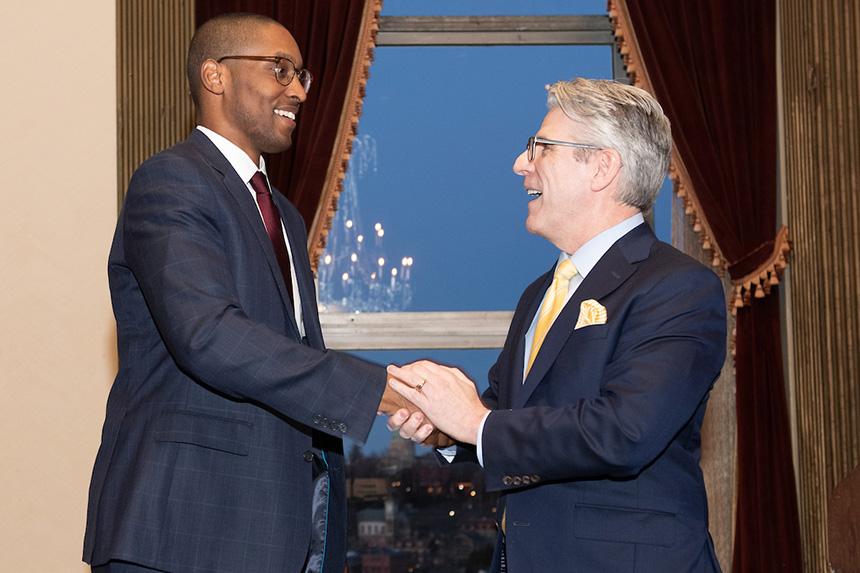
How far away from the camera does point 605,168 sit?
2.49 meters

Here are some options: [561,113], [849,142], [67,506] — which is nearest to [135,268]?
[561,113]

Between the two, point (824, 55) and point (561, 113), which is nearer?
point (561, 113)

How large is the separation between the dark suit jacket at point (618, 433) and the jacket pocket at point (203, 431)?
538mm

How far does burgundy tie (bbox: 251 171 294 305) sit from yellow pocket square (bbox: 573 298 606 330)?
2.37 ft

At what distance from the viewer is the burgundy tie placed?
106 inches

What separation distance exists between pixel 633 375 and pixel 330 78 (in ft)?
10.9

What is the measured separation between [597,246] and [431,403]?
516mm

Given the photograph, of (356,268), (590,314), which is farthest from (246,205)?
(356,268)

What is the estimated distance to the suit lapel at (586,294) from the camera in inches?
92.0

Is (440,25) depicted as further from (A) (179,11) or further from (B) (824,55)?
(B) (824,55)

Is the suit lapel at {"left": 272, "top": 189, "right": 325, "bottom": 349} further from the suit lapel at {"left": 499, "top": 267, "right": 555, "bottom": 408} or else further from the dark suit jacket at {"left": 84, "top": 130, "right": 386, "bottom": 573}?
the suit lapel at {"left": 499, "top": 267, "right": 555, "bottom": 408}

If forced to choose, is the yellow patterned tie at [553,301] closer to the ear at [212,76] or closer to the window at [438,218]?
the ear at [212,76]

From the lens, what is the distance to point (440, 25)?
557 cm

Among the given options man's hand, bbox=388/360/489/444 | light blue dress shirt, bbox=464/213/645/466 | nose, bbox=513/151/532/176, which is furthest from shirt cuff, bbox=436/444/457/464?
nose, bbox=513/151/532/176
